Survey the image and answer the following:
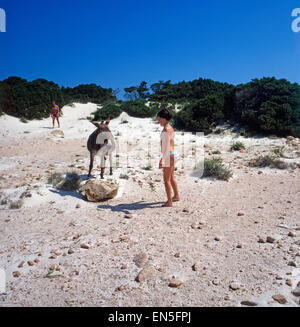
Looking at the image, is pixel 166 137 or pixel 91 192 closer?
pixel 166 137

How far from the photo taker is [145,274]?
264 centimetres

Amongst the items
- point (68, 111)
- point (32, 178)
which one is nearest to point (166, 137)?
point (32, 178)

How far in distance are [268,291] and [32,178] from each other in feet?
19.9

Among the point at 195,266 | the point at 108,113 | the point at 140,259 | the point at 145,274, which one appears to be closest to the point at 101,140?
the point at 140,259

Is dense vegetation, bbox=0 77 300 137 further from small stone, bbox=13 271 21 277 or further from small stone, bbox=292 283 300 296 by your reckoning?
small stone, bbox=13 271 21 277

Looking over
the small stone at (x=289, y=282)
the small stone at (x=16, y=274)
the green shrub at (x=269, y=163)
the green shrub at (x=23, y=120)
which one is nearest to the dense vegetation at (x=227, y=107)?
the green shrub at (x=23, y=120)

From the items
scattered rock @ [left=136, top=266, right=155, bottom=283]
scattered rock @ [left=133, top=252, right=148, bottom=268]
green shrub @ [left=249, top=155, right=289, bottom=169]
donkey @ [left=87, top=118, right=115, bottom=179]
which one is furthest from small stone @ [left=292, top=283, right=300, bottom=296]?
green shrub @ [left=249, top=155, right=289, bottom=169]

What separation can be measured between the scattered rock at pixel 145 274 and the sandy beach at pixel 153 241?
29 mm

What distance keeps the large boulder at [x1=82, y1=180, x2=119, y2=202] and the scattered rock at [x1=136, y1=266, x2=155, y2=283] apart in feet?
7.92

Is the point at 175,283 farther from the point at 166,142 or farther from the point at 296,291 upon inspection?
the point at 166,142

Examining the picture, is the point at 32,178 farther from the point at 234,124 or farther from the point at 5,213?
the point at 234,124

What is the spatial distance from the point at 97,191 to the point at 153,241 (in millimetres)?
1997

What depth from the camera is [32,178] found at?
20.8 feet

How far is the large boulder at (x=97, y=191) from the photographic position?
4875mm
